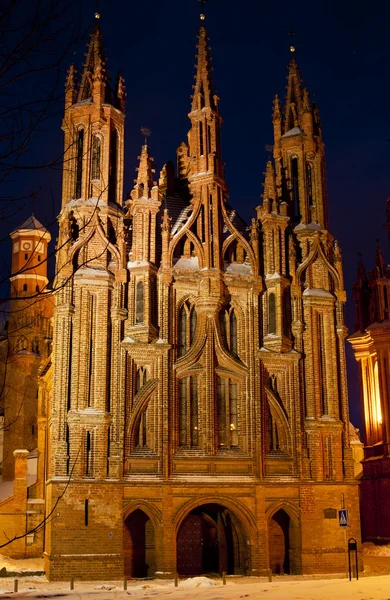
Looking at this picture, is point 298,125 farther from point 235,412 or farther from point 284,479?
point 284,479

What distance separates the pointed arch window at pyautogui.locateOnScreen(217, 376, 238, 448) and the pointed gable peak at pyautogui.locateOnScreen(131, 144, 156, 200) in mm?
8504

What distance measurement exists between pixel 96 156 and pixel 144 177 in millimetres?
2438

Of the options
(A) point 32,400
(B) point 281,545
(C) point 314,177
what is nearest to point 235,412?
(B) point 281,545

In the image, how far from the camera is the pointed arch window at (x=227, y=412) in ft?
110

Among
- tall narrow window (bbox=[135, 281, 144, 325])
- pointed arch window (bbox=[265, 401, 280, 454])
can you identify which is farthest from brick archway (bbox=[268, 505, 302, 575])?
tall narrow window (bbox=[135, 281, 144, 325])

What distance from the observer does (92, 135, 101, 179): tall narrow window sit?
35.0 metres

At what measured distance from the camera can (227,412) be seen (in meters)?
33.7

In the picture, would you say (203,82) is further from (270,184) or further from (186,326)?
(186,326)

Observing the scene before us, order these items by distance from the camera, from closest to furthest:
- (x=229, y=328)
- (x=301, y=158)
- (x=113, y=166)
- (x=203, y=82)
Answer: (x=229, y=328), (x=113, y=166), (x=203, y=82), (x=301, y=158)

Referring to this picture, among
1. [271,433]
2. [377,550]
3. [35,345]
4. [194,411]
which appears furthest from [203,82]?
[35,345]

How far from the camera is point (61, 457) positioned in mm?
30344

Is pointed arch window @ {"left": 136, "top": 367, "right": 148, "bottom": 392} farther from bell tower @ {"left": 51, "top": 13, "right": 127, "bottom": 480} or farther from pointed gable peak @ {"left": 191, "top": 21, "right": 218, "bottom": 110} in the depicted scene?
pointed gable peak @ {"left": 191, "top": 21, "right": 218, "bottom": 110}

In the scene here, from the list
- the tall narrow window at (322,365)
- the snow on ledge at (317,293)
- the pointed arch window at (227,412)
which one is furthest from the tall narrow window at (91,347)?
the tall narrow window at (322,365)

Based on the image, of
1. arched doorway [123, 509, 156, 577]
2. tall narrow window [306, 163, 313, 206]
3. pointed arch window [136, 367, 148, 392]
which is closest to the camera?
arched doorway [123, 509, 156, 577]
